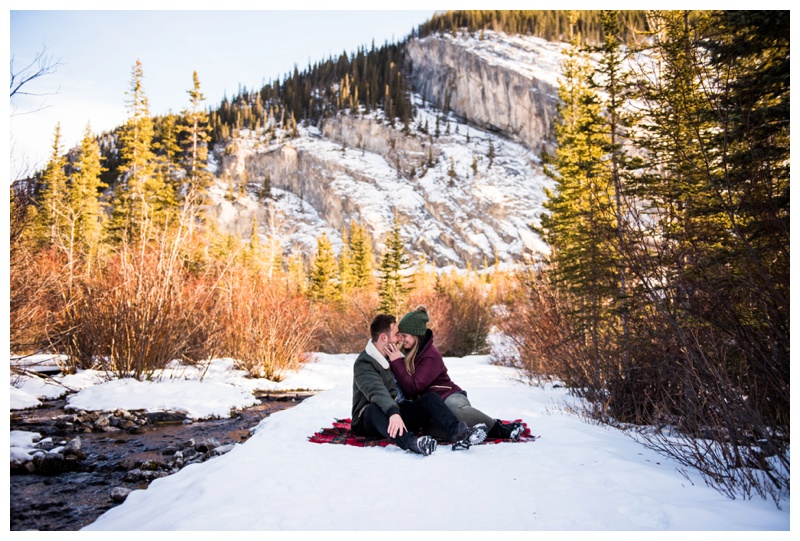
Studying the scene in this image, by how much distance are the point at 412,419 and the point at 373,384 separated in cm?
59

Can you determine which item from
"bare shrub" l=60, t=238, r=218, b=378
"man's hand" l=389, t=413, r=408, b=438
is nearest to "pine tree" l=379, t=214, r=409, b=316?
"bare shrub" l=60, t=238, r=218, b=378

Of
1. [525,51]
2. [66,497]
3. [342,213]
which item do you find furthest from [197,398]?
[525,51]

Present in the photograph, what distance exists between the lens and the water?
3156 millimetres

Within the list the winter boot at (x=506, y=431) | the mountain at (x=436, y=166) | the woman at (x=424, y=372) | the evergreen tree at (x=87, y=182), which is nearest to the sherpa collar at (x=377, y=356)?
the woman at (x=424, y=372)

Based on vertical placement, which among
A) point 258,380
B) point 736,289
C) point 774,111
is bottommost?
point 258,380

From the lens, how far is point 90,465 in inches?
175

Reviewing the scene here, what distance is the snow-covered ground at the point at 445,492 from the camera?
2467mm

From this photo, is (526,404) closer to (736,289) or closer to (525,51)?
(736,289)

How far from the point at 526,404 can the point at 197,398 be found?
5757 mm

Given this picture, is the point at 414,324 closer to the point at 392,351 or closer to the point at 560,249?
the point at 392,351

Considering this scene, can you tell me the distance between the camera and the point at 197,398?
802 cm

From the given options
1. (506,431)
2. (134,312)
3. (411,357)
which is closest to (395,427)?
(411,357)

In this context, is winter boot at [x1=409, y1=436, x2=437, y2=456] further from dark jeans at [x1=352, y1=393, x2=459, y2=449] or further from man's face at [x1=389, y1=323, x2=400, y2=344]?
man's face at [x1=389, y1=323, x2=400, y2=344]
